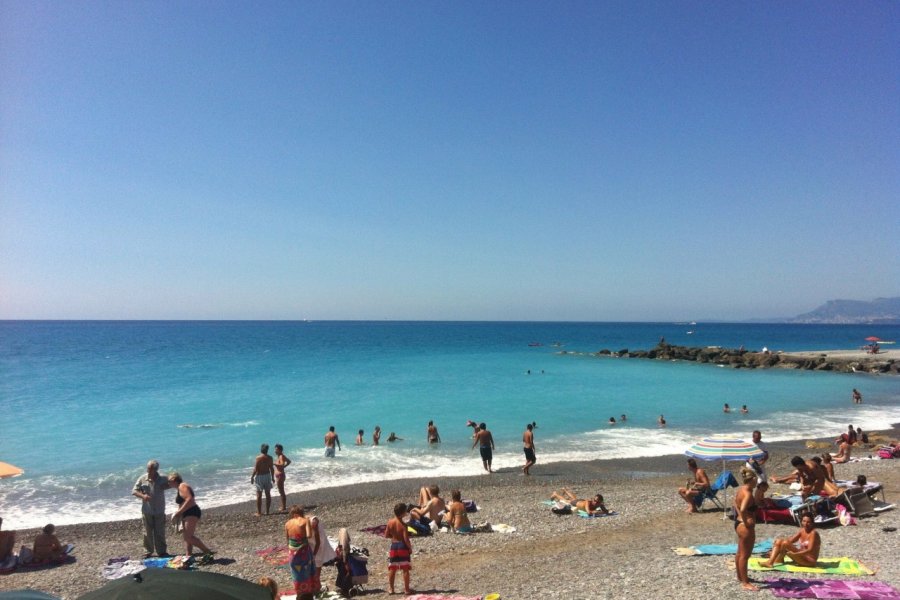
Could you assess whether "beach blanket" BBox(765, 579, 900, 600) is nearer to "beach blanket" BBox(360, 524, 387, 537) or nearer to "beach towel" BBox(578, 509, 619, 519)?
"beach towel" BBox(578, 509, 619, 519)

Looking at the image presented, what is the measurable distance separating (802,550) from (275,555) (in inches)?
359

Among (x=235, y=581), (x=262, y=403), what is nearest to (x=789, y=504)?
(x=235, y=581)

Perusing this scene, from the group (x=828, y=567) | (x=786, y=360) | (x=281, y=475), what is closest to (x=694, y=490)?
(x=828, y=567)

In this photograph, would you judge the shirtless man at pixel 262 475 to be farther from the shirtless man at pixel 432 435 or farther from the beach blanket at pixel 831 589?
the beach blanket at pixel 831 589

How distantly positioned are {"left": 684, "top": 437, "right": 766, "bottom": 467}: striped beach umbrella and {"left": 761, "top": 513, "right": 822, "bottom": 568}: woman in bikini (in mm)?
3110

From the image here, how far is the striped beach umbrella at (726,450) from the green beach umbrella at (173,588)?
10.0m

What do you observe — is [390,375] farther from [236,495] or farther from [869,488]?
[869,488]

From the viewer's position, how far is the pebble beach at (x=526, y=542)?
8.36 m

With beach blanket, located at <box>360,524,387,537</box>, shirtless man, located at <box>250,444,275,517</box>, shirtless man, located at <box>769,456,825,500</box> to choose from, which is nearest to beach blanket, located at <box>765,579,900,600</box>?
shirtless man, located at <box>769,456,825,500</box>

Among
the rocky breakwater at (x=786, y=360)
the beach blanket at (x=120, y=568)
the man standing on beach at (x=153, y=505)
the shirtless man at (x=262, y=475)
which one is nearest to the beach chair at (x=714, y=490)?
the shirtless man at (x=262, y=475)

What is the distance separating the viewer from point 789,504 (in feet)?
38.6

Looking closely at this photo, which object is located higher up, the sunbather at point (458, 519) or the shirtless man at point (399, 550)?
the shirtless man at point (399, 550)

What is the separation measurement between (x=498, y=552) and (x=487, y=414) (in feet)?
60.9

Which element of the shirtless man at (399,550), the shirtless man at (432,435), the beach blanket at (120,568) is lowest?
the shirtless man at (432,435)
